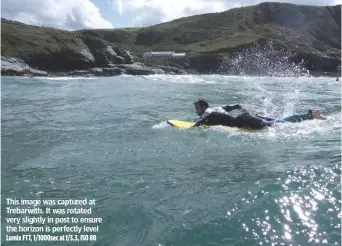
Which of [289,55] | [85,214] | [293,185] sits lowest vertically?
[85,214]

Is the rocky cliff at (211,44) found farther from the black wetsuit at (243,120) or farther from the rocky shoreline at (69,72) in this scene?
the black wetsuit at (243,120)

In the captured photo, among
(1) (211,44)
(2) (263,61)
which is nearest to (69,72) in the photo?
(2) (263,61)

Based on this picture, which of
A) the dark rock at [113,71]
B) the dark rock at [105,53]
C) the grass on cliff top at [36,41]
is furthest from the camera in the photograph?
the dark rock at [105,53]

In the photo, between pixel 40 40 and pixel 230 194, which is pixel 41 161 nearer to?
pixel 230 194

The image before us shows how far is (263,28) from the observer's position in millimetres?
138500

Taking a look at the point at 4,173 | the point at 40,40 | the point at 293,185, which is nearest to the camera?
the point at 293,185

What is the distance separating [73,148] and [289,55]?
306 ft

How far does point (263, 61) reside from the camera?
8781 cm

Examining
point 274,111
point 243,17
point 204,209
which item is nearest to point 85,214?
point 204,209

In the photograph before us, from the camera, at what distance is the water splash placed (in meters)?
82.8

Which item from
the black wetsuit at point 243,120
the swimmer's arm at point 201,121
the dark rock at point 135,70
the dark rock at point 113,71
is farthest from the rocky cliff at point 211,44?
the black wetsuit at point 243,120

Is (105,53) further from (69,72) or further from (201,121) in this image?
(201,121)

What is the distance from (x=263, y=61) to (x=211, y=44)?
34.5 metres

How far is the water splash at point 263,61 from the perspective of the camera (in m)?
82.8
